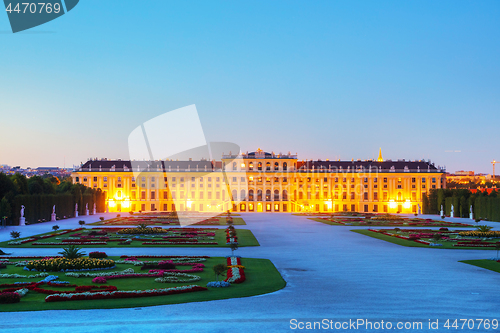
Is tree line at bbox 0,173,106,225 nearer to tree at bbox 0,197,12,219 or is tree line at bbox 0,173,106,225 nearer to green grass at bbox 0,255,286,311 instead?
tree at bbox 0,197,12,219

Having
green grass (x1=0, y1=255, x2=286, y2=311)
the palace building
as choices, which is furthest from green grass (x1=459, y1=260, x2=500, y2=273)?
the palace building

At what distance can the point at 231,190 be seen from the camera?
Result: 314 ft

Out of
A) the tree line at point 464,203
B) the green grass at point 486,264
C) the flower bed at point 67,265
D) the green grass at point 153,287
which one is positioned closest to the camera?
the green grass at point 153,287

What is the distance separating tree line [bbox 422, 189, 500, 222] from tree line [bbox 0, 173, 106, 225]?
51.2 metres

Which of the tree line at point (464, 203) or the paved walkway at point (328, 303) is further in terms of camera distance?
the tree line at point (464, 203)

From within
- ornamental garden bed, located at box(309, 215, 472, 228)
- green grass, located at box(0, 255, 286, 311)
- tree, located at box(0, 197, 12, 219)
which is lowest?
ornamental garden bed, located at box(309, 215, 472, 228)

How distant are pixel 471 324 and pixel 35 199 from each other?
4679 cm

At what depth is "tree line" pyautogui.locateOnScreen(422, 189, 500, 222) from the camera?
5928 centimetres

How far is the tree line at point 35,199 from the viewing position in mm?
45031

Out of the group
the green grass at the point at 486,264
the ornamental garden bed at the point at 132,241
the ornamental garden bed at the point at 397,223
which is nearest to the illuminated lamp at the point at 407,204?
the ornamental garden bed at the point at 397,223

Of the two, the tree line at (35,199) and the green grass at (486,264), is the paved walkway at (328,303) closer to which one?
the green grass at (486,264)

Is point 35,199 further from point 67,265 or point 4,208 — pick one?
point 67,265

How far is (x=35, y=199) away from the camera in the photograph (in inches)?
1941

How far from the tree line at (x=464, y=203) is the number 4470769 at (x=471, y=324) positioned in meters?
52.2
